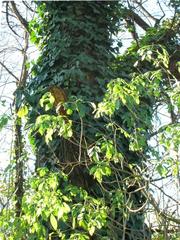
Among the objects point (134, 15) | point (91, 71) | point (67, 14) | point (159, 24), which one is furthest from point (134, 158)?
point (134, 15)

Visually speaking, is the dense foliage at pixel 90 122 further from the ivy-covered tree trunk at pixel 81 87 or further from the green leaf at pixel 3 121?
the green leaf at pixel 3 121

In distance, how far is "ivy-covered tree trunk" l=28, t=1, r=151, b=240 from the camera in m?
3.41

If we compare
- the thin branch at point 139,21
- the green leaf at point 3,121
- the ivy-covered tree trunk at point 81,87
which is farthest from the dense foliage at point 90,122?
the thin branch at point 139,21

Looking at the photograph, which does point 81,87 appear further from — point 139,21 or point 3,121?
point 139,21

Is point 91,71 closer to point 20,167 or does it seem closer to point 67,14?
point 67,14

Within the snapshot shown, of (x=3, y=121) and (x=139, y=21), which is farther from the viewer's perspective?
(x=139, y=21)

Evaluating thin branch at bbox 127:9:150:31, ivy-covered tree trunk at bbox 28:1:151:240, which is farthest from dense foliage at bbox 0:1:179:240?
thin branch at bbox 127:9:150:31

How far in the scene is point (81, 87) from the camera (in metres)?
3.78

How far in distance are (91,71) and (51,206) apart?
172 centimetres

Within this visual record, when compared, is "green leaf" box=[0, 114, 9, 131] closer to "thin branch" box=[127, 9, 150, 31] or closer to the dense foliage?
the dense foliage

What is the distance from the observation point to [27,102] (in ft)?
12.2

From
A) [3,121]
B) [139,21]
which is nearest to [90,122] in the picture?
[3,121]

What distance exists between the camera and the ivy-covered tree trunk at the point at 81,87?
3.41 meters

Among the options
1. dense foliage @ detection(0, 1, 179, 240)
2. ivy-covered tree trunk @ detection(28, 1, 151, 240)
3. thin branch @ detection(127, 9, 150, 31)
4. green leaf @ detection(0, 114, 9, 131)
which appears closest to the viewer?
dense foliage @ detection(0, 1, 179, 240)
